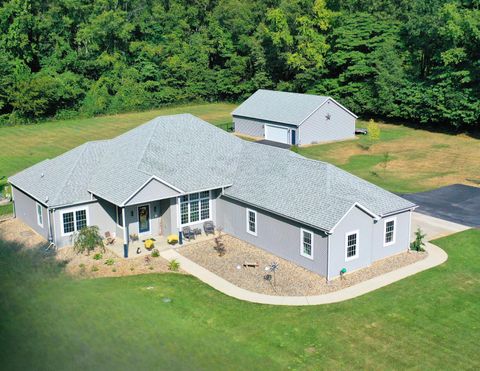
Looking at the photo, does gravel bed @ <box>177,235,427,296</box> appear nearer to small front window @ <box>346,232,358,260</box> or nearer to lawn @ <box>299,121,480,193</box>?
small front window @ <box>346,232,358,260</box>

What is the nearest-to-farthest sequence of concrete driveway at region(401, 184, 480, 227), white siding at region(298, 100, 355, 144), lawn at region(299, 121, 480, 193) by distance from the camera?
concrete driveway at region(401, 184, 480, 227) < lawn at region(299, 121, 480, 193) < white siding at region(298, 100, 355, 144)

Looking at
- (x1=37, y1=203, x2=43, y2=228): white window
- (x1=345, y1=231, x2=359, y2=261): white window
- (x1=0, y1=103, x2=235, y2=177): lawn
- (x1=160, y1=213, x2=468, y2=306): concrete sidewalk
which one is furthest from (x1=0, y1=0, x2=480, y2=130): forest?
(x1=37, y1=203, x2=43, y2=228): white window

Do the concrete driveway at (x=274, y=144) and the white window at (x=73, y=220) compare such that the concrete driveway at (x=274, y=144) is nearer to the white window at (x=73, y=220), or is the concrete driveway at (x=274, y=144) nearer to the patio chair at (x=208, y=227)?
the patio chair at (x=208, y=227)

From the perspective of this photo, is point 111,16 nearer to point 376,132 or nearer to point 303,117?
point 303,117

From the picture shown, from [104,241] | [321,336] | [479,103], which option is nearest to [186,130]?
[104,241]

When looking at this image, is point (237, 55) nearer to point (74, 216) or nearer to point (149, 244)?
point (74, 216)
